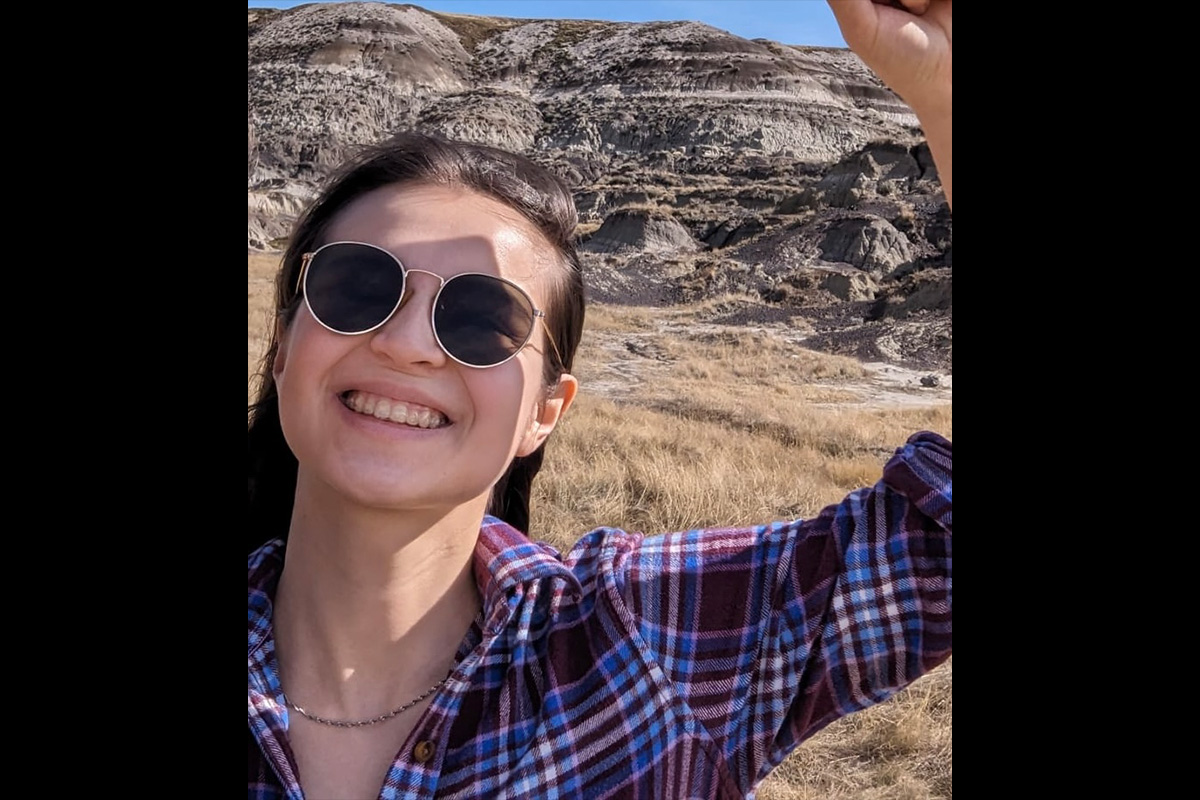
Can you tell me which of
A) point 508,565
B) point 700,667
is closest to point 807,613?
point 700,667

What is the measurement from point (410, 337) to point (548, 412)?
0.94ft

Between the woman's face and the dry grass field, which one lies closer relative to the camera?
the woman's face

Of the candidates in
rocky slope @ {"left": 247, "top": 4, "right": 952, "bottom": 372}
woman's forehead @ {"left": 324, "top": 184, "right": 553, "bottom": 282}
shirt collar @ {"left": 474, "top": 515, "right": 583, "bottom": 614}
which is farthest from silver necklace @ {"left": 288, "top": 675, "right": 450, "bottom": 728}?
rocky slope @ {"left": 247, "top": 4, "right": 952, "bottom": 372}

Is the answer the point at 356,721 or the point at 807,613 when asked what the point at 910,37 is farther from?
the point at 356,721

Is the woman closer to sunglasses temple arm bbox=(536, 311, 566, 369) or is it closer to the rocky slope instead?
sunglasses temple arm bbox=(536, 311, 566, 369)

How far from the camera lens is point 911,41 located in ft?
2.74

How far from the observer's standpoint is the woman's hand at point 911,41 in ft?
2.74

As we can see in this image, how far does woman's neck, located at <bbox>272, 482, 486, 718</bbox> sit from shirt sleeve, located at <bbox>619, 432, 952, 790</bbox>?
10.0 inches

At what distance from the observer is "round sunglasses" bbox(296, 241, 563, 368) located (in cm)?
108

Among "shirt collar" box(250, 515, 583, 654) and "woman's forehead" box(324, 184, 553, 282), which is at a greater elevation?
"woman's forehead" box(324, 184, 553, 282)
